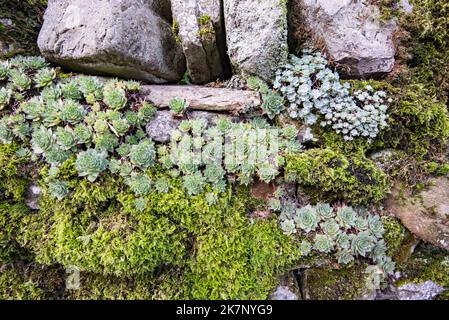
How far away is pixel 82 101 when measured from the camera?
3795 mm

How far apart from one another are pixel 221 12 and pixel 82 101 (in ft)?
6.70

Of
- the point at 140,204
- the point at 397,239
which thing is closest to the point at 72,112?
the point at 140,204

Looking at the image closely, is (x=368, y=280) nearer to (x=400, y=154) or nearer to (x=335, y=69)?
(x=400, y=154)

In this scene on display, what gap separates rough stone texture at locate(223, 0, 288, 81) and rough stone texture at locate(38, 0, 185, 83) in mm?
979

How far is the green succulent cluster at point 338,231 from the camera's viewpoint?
11.1 ft

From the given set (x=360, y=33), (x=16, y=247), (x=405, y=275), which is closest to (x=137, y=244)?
(x=16, y=247)

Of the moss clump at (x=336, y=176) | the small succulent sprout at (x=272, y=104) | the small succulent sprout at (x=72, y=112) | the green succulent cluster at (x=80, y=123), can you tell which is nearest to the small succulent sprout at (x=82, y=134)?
the green succulent cluster at (x=80, y=123)

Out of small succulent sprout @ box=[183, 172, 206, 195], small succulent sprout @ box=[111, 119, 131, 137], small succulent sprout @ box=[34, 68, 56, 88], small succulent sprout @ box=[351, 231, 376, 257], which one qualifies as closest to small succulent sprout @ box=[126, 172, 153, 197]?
small succulent sprout @ box=[183, 172, 206, 195]

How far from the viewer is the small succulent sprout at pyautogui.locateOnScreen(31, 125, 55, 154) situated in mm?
3427

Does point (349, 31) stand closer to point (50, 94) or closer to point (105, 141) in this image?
point (105, 141)

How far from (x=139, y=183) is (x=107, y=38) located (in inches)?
66.4

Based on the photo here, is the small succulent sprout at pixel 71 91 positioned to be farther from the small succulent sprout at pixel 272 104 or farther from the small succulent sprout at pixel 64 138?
the small succulent sprout at pixel 272 104

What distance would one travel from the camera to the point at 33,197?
3689 mm

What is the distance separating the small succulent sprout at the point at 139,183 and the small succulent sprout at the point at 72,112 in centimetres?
93
